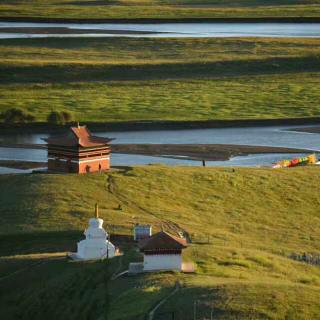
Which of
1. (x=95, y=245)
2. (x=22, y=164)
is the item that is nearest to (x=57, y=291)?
(x=95, y=245)

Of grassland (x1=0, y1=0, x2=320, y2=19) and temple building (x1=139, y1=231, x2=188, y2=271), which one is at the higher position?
grassland (x1=0, y1=0, x2=320, y2=19)

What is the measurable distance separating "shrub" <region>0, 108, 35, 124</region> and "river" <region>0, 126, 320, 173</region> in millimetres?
3894

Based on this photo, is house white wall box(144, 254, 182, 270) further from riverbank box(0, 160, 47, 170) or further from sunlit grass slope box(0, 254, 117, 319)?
riverbank box(0, 160, 47, 170)

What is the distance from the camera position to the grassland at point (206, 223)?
3291cm

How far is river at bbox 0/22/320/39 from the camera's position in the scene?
5930 inches

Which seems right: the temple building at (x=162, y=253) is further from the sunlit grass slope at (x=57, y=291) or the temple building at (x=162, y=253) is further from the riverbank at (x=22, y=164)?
the riverbank at (x=22, y=164)

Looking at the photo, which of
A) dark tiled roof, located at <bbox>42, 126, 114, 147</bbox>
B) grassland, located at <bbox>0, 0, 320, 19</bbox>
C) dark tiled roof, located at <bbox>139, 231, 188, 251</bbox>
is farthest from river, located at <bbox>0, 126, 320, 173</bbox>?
grassland, located at <bbox>0, 0, 320, 19</bbox>

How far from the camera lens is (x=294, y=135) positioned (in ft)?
270

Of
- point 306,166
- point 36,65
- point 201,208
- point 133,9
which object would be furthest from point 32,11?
point 201,208

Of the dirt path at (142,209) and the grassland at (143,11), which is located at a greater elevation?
the grassland at (143,11)

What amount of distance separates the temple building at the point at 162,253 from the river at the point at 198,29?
4259 inches

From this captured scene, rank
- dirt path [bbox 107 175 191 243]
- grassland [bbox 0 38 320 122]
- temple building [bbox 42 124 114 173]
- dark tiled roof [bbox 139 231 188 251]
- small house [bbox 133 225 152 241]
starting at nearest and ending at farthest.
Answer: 1. dark tiled roof [bbox 139 231 188 251]
2. small house [bbox 133 225 152 241]
3. dirt path [bbox 107 175 191 243]
4. temple building [bbox 42 124 114 173]
5. grassland [bbox 0 38 320 122]

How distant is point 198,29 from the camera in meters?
167

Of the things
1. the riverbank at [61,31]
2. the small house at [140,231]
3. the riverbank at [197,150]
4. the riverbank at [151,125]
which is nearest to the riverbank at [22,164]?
the riverbank at [197,150]
